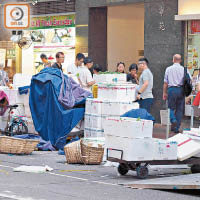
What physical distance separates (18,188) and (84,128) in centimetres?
545

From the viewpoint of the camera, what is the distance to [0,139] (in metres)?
13.8

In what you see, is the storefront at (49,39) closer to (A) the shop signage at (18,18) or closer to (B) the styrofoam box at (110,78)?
(A) the shop signage at (18,18)

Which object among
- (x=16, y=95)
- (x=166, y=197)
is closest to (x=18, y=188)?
(x=166, y=197)

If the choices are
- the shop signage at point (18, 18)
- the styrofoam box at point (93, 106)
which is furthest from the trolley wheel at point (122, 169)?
the shop signage at point (18, 18)

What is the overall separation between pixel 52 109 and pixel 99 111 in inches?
48.9

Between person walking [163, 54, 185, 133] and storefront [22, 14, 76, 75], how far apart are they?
22.9 ft

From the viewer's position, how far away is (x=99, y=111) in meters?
14.5

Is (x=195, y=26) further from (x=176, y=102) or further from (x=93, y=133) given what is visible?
(x=93, y=133)

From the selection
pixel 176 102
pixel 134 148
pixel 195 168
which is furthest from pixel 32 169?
pixel 176 102

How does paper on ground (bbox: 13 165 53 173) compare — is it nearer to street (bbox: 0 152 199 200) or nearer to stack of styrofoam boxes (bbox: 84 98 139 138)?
street (bbox: 0 152 199 200)

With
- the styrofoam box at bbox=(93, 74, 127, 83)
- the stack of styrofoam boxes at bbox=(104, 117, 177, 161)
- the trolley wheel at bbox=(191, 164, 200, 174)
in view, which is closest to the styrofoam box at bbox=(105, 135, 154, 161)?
the stack of styrofoam boxes at bbox=(104, 117, 177, 161)

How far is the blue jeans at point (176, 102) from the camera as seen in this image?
17.0m

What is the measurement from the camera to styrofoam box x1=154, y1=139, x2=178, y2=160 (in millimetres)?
10906

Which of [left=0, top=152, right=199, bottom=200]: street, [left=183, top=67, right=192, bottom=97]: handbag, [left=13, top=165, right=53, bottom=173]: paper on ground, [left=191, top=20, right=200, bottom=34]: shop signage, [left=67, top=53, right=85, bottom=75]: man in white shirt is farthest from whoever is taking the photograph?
[left=191, top=20, right=200, bottom=34]: shop signage
